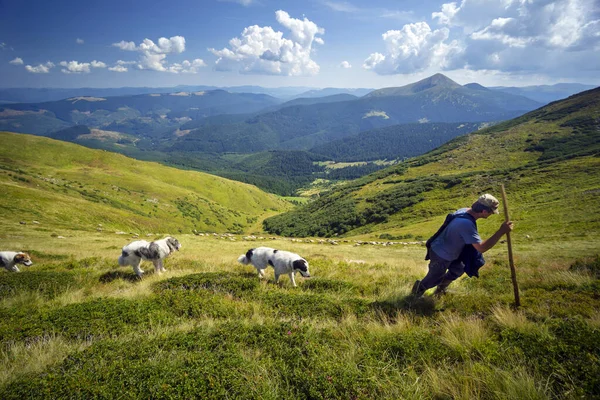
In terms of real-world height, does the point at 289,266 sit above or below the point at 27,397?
below

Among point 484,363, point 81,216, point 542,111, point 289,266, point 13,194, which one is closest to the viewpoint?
point 484,363

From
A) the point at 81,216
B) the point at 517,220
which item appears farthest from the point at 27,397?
the point at 81,216

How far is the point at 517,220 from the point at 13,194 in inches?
3184

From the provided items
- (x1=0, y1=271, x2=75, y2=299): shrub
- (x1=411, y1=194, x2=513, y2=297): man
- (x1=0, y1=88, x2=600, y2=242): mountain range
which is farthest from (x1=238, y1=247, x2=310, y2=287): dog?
(x1=0, y1=88, x2=600, y2=242): mountain range

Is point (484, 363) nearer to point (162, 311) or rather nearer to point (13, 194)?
point (162, 311)

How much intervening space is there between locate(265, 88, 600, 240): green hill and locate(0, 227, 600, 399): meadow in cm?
3136

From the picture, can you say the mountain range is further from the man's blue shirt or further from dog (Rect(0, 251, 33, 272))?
the man's blue shirt

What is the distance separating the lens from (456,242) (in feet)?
23.8

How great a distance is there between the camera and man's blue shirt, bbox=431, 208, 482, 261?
695cm

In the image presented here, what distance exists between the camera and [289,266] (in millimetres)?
10477

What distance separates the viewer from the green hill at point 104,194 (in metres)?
47.3

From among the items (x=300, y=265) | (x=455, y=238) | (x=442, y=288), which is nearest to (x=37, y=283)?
(x=300, y=265)

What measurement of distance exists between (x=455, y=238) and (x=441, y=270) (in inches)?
40.3

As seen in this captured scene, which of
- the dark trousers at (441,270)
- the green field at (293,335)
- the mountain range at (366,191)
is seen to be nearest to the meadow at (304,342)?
the green field at (293,335)
